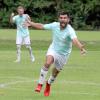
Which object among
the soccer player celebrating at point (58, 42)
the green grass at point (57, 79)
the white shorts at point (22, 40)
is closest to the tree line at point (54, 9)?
the green grass at point (57, 79)

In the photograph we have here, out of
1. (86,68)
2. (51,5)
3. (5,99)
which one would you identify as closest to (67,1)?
(51,5)

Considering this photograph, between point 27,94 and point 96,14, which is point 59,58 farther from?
point 96,14

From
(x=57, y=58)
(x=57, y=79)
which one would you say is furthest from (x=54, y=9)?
(x=57, y=58)

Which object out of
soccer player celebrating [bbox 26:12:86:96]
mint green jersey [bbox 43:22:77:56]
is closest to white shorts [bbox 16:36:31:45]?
soccer player celebrating [bbox 26:12:86:96]

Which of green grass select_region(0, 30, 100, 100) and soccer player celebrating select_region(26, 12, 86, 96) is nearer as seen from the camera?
soccer player celebrating select_region(26, 12, 86, 96)

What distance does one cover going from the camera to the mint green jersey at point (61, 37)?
14.2 meters

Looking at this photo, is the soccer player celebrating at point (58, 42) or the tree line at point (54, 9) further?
the tree line at point (54, 9)

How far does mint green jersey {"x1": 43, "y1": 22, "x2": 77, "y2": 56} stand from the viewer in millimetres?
14180

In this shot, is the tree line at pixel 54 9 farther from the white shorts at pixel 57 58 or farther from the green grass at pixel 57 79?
the white shorts at pixel 57 58

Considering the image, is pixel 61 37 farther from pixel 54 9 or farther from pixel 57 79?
pixel 54 9

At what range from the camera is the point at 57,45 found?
1451 centimetres

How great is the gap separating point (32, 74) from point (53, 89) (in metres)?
4.02

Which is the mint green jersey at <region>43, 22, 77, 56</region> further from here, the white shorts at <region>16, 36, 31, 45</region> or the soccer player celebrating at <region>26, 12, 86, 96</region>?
the white shorts at <region>16, 36, 31, 45</region>

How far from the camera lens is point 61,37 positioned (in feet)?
46.9
